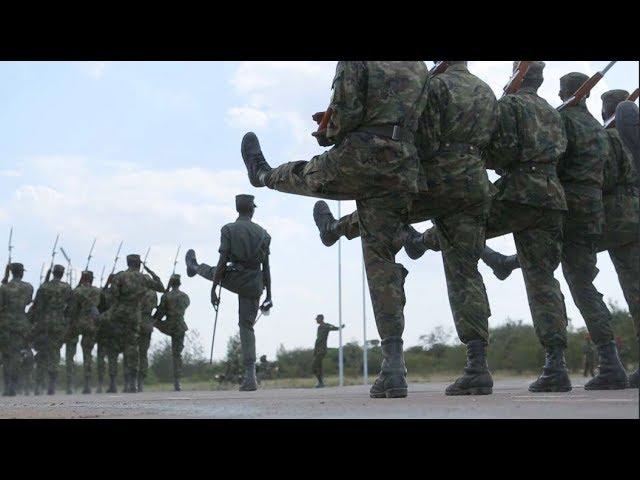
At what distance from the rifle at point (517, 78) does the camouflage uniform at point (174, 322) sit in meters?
10.3

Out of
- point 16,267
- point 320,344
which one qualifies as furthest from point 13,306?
point 320,344

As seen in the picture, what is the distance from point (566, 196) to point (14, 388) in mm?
11753

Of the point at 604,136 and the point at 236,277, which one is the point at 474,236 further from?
the point at 236,277

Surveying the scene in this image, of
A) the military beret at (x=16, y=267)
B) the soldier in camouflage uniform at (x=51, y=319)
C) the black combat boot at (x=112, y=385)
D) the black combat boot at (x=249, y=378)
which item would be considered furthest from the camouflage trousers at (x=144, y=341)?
the black combat boot at (x=249, y=378)

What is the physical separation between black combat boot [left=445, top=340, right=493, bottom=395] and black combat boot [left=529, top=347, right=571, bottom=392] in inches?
30.6

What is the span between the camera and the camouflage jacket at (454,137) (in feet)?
20.1

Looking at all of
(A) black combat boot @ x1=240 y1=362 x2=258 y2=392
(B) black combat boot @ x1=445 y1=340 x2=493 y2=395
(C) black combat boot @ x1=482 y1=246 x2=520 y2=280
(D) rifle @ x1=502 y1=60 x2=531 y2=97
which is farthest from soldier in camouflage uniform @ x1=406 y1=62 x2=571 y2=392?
(A) black combat boot @ x1=240 y1=362 x2=258 y2=392

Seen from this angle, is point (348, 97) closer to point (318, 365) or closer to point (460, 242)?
point (460, 242)

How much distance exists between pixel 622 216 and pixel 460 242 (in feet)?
7.19

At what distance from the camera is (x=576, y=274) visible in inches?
291

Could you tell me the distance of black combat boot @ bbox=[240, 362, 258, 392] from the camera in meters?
9.93

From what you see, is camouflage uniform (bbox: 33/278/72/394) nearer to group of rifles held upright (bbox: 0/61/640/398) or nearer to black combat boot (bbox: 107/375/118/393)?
black combat boot (bbox: 107/375/118/393)

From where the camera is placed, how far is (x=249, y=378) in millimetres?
10000
